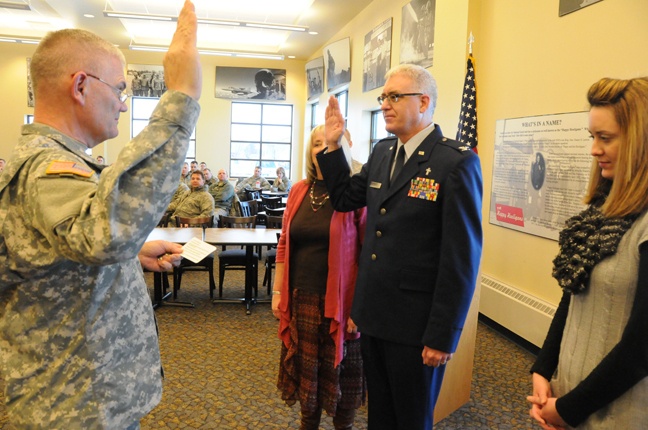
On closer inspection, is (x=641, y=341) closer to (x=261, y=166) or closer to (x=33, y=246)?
(x=33, y=246)

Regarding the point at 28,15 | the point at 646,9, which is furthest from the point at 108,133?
the point at 28,15

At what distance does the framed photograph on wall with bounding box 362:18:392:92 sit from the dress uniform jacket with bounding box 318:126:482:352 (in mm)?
6597

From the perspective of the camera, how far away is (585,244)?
1.26 metres

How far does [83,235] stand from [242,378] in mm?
2913

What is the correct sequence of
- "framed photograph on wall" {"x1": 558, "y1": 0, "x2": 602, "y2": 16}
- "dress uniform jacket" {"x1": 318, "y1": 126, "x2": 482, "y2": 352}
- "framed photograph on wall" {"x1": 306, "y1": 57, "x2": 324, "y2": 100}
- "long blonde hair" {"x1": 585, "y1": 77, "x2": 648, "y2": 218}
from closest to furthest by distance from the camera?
"long blonde hair" {"x1": 585, "y1": 77, "x2": 648, "y2": 218}
"dress uniform jacket" {"x1": 318, "y1": 126, "x2": 482, "y2": 352}
"framed photograph on wall" {"x1": 558, "y1": 0, "x2": 602, "y2": 16}
"framed photograph on wall" {"x1": 306, "y1": 57, "x2": 324, "y2": 100}

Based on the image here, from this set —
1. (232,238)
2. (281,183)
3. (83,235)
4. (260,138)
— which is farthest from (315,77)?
(83,235)

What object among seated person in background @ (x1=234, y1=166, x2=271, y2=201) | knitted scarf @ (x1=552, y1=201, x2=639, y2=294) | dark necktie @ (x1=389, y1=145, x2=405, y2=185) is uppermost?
dark necktie @ (x1=389, y1=145, x2=405, y2=185)

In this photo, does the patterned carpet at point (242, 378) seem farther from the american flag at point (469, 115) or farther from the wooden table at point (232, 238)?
the american flag at point (469, 115)

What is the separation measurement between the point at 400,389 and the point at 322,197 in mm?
963

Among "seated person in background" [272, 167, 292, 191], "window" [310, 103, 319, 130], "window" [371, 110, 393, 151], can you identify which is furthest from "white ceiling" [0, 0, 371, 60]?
"seated person in background" [272, 167, 292, 191]

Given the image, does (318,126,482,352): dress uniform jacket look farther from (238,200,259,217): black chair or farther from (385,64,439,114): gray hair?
(238,200,259,217): black chair

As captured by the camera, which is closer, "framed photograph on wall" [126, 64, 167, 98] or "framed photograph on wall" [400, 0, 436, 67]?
"framed photograph on wall" [400, 0, 436, 67]

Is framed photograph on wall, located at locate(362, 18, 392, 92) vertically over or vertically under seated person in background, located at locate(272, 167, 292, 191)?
over

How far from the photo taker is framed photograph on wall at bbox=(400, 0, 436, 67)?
20.9ft
